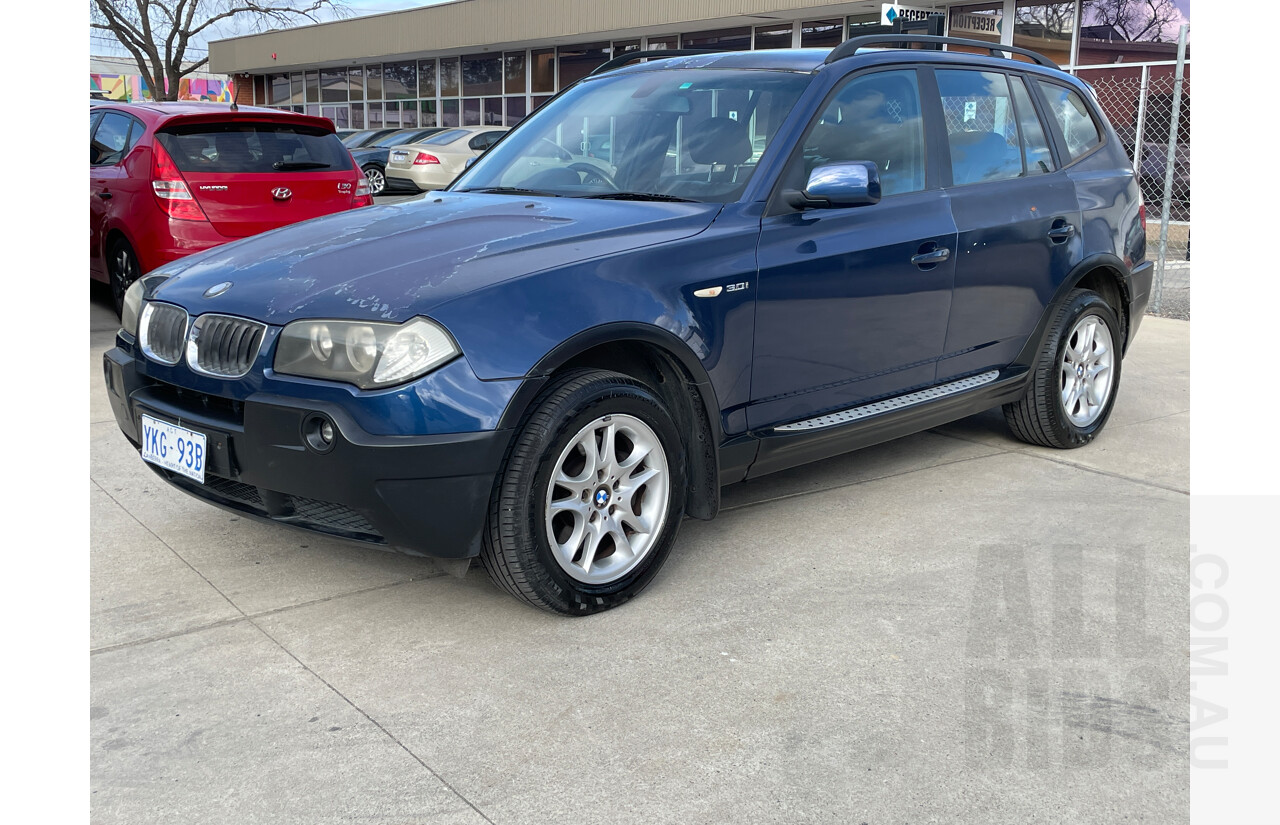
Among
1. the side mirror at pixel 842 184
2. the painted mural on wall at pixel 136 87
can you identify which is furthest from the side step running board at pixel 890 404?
the painted mural on wall at pixel 136 87

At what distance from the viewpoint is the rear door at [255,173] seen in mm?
7723

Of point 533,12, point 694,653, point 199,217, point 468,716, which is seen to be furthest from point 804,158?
point 533,12

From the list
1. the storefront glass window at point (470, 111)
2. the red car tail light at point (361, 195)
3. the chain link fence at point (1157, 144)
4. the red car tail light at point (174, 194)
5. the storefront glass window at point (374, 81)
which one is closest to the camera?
the red car tail light at point (174, 194)

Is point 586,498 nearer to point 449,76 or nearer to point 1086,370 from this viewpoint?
point 1086,370

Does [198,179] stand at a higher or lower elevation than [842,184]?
higher

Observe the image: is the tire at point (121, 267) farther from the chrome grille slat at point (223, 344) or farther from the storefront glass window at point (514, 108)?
the storefront glass window at point (514, 108)

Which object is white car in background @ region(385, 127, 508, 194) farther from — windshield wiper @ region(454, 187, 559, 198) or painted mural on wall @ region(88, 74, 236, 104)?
painted mural on wall @ region(88, 74, 236, 104)

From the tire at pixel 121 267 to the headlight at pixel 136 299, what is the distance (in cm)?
432

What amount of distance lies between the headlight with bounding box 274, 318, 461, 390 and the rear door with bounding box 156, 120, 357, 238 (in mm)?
4932

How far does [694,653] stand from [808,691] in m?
0.37

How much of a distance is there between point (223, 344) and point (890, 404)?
8.04 ft

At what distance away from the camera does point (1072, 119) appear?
552cm

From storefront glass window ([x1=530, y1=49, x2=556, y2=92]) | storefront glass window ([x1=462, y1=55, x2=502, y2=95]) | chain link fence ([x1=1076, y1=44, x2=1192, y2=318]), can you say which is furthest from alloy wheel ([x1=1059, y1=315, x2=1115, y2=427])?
storefront glass window ([x1=462, y1=55, x2=502, y2=95])

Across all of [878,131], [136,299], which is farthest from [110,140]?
[878,131]
